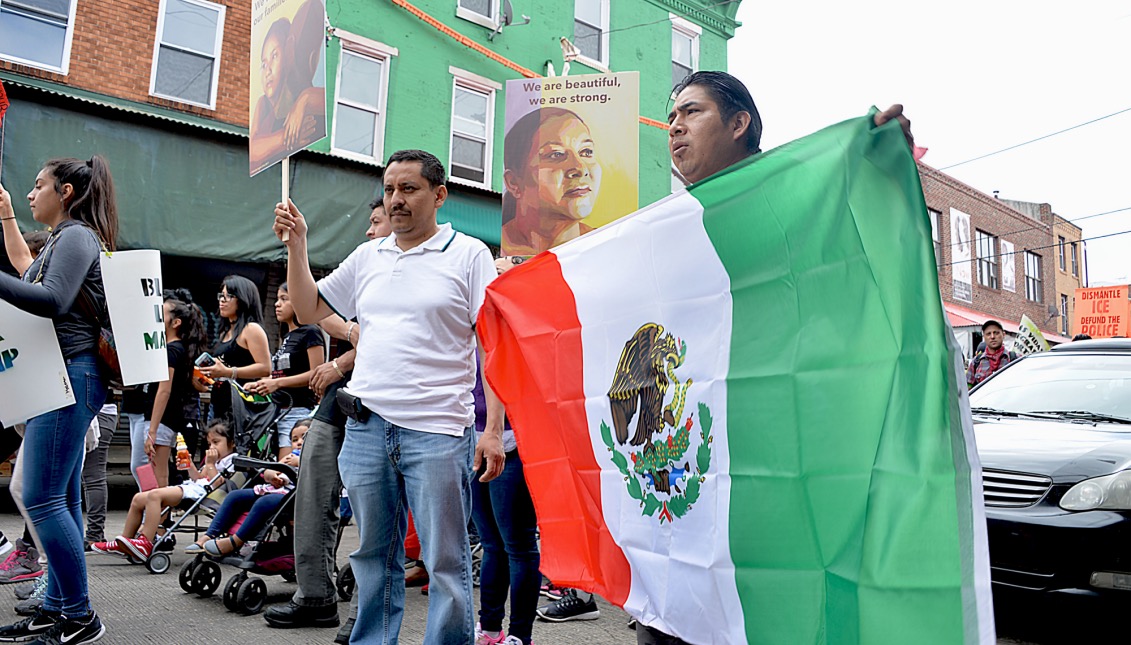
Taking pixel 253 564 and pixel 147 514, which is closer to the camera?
pixel 253 564

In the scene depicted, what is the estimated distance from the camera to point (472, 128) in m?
15.7

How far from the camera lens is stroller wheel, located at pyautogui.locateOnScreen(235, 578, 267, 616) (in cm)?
478

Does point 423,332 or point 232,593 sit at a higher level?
point 423,332

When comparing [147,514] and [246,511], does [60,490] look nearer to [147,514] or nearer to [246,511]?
[246,511]

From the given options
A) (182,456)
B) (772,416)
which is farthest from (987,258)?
(772,416)

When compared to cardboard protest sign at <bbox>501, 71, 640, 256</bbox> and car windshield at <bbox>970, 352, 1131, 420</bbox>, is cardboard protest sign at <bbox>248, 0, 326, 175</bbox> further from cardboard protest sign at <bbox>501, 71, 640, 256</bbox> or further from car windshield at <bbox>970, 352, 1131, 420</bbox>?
car windshield at <bbox>970, 352, 1131, 420</bbox>

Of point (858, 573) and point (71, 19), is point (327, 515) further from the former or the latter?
point (71, 19)

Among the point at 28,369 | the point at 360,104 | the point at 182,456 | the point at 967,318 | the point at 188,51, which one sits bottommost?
the point at 182,456

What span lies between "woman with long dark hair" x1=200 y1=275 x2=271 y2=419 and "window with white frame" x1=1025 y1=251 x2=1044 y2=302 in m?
33.1

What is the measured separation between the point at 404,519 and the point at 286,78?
2.03m

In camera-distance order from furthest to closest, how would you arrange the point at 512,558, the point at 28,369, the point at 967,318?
the point at 967,318
the point at 512,558
the point at 28,369

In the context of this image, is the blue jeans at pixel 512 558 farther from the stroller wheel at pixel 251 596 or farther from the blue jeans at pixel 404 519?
the stroller wheel at pixel 251 596

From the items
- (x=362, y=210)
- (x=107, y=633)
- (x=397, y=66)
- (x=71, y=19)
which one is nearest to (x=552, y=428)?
(x=107, y=633)

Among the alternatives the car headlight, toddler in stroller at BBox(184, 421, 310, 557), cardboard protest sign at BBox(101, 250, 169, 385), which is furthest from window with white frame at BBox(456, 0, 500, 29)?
the car headlight
